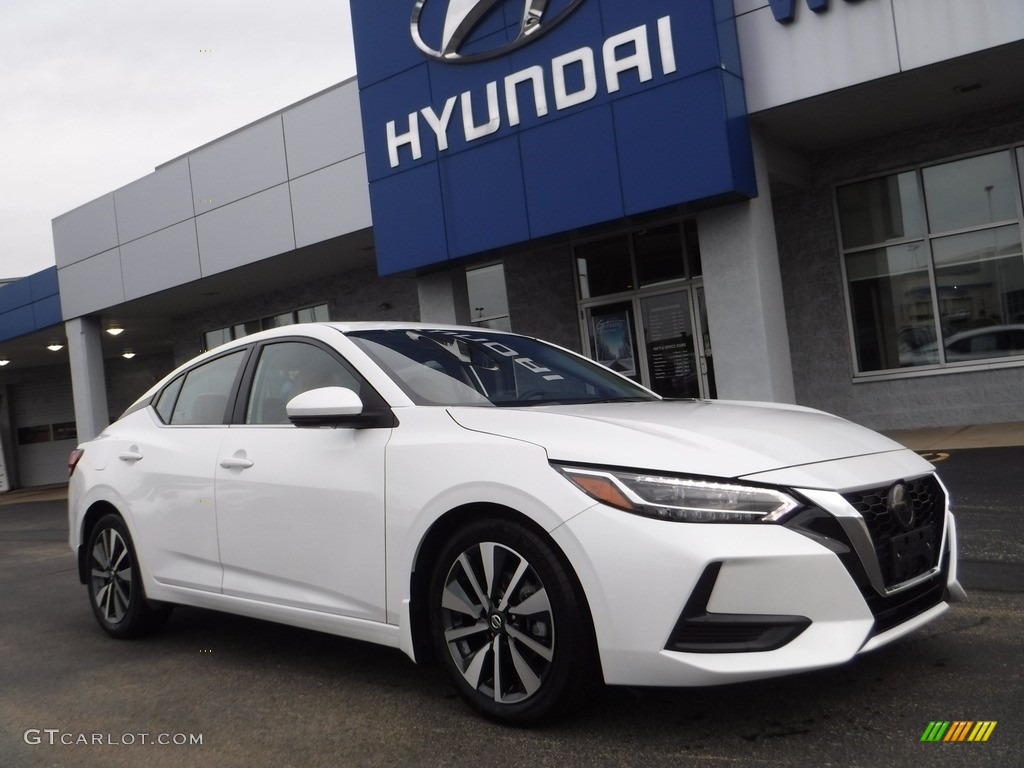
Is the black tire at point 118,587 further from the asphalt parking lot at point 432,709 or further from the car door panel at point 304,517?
the car door panel at point 304,517

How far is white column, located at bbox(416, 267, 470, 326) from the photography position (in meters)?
13.5

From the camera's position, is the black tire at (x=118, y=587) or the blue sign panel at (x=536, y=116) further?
the blue sign panel at (x=536, y=116)

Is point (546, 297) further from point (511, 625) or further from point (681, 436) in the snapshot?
point (511, 625)

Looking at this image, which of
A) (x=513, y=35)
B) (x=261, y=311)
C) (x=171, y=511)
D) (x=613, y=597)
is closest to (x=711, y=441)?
(x=613, y=597)

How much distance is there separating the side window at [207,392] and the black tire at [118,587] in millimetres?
698

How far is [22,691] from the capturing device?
434cm

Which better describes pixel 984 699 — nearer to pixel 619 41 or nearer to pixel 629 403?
pixel 629 403

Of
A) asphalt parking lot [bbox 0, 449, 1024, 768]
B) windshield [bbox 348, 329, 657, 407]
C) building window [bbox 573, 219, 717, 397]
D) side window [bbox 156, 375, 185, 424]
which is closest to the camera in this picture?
asphalt parking lot [bbox 0, 449, 1024, 768]

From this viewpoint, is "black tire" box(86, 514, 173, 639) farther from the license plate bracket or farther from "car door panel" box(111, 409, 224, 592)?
the license plate bracket

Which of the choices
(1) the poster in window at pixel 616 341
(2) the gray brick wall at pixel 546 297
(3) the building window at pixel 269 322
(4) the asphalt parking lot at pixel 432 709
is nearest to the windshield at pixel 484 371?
(4) the asphalt parking lot at pixel 432 709

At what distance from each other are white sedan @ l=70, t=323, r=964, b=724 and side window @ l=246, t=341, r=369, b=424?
1cm

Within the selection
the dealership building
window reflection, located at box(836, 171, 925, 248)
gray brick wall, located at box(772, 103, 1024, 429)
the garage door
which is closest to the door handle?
the dealership building

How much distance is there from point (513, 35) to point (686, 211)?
316cm

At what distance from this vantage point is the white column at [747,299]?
10648mm
